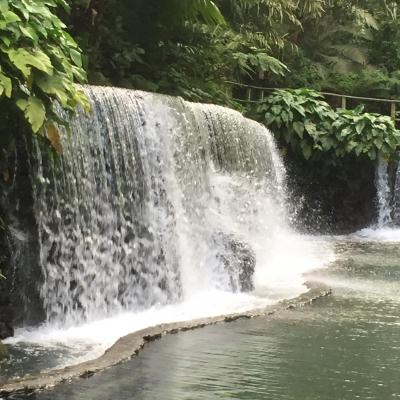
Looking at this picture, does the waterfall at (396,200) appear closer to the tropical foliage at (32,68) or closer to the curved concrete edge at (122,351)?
the curved concrete edge at (122,351)

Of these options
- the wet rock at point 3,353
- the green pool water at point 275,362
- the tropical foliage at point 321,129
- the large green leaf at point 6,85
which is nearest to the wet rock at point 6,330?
the wet rock at point 3,353

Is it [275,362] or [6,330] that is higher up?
[6,330]

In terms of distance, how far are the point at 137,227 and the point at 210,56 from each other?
25.0 feet

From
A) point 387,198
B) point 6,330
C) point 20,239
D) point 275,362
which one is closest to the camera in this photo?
point 275,362

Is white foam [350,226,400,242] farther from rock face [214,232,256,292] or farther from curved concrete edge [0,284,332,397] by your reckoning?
curved concrete edge [0,284,332,397]

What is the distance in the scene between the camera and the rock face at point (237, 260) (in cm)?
838

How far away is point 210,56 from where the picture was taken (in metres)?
14.8

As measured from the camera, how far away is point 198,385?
14.8 feet

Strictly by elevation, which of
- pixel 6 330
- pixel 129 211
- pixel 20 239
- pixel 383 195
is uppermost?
pixel 383 195

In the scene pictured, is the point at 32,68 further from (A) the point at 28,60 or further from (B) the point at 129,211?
(B) the point at 129,211

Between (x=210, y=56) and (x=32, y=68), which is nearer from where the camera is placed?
(x=32, y=68)

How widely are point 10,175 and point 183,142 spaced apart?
10.3 ft

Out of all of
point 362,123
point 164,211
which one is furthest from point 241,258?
point 362,123

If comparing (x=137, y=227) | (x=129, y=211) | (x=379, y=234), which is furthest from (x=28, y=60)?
(x=379, y=234)
